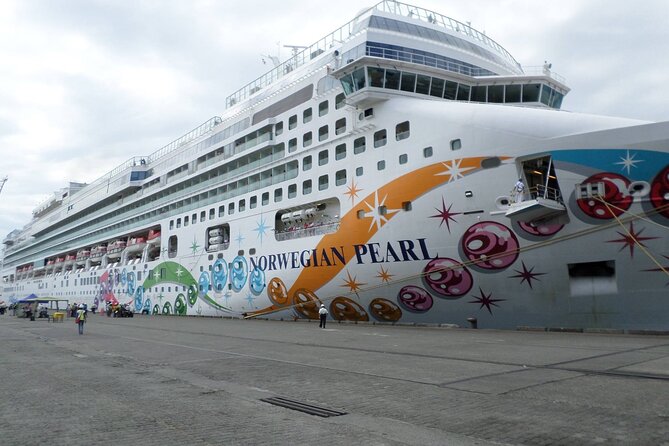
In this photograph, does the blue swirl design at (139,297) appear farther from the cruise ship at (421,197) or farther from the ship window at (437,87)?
the ship window at (437,87)

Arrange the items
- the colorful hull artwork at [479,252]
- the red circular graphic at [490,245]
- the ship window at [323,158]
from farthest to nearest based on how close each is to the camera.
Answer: the ship window at [323,158], the red circular graphic at [490,245], the colorful hull artwork at [479,252]

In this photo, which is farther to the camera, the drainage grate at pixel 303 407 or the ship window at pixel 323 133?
the ship window at pixel 323 133

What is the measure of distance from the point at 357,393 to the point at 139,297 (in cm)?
3665

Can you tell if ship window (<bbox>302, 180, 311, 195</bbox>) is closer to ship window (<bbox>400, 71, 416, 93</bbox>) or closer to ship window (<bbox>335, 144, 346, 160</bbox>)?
ship window (<bbox>335, 144, 346, 160</bbox>)

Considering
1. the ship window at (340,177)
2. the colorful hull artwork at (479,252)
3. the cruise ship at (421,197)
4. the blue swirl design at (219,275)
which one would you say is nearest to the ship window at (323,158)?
the cruise ship at (421,197)

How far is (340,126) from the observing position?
21500mm

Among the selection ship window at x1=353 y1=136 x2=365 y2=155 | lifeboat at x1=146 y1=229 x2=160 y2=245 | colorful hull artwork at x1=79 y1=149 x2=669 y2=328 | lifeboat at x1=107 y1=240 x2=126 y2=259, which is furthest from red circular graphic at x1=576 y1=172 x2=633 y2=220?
lifeboat at x1=107 y1=240 x2=126 y2=259

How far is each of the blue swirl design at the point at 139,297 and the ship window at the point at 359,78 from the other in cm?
2777

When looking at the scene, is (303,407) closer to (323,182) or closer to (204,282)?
(323,182)

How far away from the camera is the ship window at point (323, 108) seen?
74.0ft

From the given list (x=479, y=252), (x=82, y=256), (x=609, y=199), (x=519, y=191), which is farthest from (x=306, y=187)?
(x=82, y=256)

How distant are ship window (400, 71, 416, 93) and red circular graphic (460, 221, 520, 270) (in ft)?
23.6

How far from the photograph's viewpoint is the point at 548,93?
64.0ft

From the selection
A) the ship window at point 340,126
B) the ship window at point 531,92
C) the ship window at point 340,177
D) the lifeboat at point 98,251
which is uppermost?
the ship window at point 531,92
